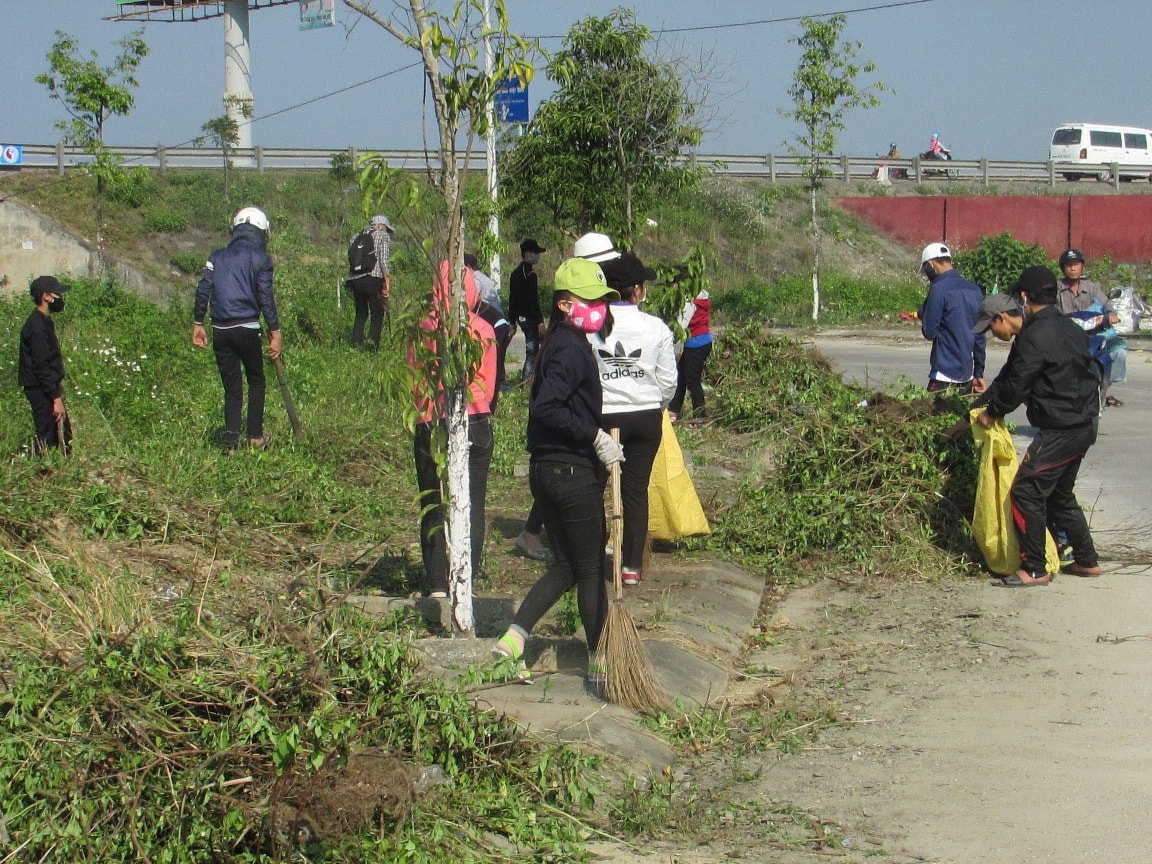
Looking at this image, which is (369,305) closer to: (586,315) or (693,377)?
(693,377)

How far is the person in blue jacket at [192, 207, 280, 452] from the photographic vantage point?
9.56 meters

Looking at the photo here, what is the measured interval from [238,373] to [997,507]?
226 inches

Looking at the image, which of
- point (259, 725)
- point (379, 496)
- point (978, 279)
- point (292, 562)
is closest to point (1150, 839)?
point (259, 725)

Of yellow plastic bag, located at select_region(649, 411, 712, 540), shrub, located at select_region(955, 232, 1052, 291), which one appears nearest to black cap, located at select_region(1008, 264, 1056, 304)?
yellow plastic bag, located at select_region(649, 411, 712, 540)

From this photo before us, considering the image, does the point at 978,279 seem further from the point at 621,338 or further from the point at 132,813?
the point at 132,813

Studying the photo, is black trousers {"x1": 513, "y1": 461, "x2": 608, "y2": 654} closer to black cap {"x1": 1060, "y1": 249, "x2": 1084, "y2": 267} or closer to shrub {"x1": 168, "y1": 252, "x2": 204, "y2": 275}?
black cap {"x1": 1060, "y1": 249, "x2": 1084, "y2": 267}

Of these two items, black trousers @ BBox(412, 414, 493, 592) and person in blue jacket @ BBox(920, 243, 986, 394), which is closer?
black trousers @ BBox(412, 414, 493, 592)

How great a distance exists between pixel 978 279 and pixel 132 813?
982 inches

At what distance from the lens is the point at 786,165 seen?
4078 cm

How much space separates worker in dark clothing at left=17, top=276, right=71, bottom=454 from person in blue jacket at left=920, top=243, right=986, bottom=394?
6601 millimetres

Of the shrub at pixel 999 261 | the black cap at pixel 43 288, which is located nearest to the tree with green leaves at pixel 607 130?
the black cap at pixel 43 288

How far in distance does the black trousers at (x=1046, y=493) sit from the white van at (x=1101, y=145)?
42.1 m

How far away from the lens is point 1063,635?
21.5 feet

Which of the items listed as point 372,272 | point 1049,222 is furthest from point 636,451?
point 1049,222
